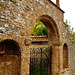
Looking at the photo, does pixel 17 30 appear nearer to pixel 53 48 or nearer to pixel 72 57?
pixel 53 48

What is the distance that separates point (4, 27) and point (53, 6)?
3.89 m

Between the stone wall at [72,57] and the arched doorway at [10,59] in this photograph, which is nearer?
the arched doorway at [10,59]

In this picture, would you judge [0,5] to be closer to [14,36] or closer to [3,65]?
[14,36]

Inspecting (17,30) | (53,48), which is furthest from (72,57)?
(17,30)

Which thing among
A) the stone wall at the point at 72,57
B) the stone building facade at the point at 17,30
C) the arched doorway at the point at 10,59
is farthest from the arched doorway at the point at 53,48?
the arched doorway at the point at 10,59

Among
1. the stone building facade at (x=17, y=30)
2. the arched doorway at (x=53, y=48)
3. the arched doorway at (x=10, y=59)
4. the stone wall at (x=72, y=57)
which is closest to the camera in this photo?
the stone building facade at (x=17, y=30)

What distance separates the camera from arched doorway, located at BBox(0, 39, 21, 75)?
13.2 feet

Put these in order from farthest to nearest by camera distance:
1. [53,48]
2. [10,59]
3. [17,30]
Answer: [53,48], [10,59], [17,30]

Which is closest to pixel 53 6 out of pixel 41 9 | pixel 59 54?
pixel 41 9

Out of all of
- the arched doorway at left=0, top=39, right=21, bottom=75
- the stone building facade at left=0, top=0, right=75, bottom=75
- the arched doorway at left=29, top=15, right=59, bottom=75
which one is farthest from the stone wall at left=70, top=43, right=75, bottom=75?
the arched doorway at left=0, top=39, right=21, bottom=75

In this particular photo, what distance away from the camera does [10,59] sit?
13.7ft

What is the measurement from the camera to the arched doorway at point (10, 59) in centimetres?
403

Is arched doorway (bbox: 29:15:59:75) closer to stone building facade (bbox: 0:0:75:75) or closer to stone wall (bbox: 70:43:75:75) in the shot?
stone building facade (bbox: 0:0:75:75)

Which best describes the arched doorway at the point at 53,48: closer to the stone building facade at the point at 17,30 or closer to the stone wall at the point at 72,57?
the stone building facade at the point at 17,30
